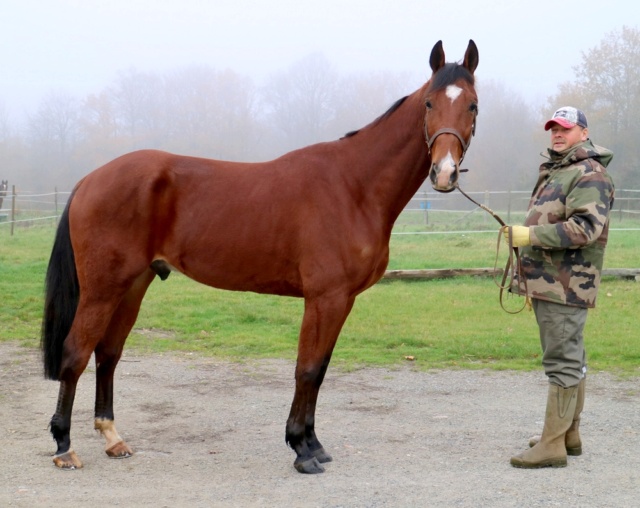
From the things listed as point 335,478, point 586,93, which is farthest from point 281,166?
point 586,93

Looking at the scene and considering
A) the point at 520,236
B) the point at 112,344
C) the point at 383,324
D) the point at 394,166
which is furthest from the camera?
the point at 383,324

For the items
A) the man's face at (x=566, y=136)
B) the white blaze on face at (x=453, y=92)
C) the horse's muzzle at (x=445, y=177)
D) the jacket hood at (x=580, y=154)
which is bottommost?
the horse's muzzle at (x=445, y=177)

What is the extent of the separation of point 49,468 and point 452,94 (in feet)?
10.7

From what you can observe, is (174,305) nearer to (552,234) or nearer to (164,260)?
(164,260)

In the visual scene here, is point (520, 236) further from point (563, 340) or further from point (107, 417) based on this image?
point (107, 417)

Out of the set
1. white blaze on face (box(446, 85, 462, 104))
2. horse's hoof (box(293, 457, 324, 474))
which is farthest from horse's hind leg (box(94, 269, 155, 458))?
white blaze on face (box(446, 85, 462, 104))

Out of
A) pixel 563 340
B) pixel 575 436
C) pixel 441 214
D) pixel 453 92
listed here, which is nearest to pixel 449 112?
pixel 453 92

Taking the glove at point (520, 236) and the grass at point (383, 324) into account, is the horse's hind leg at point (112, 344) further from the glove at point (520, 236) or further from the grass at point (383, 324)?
the grass at point (383, 324)

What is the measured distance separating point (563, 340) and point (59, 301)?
3221mm

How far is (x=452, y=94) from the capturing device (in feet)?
13.1

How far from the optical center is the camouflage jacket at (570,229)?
13.1 ft

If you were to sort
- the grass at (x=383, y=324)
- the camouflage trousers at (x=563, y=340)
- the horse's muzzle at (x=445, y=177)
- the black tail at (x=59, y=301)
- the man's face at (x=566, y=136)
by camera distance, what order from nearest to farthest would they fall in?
the horse's muzzle at (x=445, y=177) < the camouflage trousers at (x=563, y=340) < the man's face at (x=566, y=136) < the black tail at (x=59, y=301) < the grass at (x=383, y=324)

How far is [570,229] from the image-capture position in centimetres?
398

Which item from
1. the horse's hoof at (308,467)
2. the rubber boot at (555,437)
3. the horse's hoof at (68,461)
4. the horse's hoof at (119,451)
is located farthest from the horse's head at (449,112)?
the horse's hoof at (68,461)
